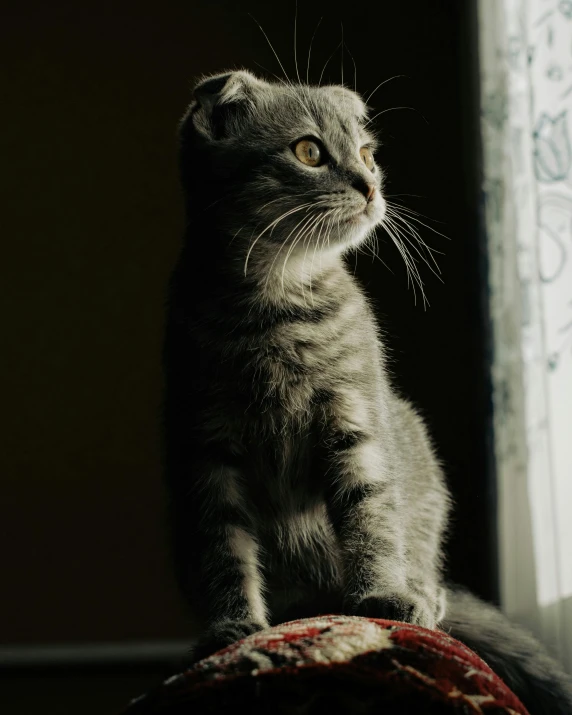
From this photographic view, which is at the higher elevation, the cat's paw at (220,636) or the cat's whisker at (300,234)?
the cat's whisker at (300,234)

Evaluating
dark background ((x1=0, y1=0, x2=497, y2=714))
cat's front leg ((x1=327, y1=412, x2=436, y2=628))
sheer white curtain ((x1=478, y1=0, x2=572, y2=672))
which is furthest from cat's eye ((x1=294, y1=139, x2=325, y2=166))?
dark background ((x1=0, y1=0, x2=497, y2=714))

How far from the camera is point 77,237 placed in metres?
2.16

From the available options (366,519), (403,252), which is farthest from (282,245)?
(366,519)

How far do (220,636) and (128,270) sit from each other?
1.54m

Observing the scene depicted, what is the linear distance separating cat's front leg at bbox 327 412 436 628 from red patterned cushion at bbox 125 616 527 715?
26 cm

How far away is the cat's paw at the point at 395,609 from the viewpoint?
0.77 metres

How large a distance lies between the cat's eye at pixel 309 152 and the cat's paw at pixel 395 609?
548 millimetres

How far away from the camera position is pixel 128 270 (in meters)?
2.15

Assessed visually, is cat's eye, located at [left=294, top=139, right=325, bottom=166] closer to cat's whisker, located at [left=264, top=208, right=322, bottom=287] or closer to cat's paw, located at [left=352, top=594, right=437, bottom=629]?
cat's whisker, located at [left=264, top=208, right=322, bottom=287]

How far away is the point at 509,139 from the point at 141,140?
43.0 inches

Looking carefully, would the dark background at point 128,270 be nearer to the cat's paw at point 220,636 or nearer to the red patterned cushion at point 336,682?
the cat's paw at point 220,636

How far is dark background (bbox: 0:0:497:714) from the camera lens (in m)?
2.03

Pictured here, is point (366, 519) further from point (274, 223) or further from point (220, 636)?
point (274, 223)

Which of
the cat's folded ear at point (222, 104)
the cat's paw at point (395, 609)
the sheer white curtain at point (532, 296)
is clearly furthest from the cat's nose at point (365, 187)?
the sheer white curtain at point (532, 296)
